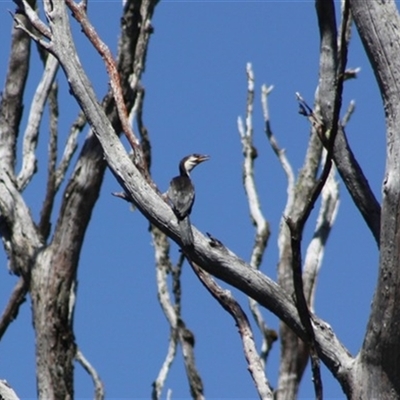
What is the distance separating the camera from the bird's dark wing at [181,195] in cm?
654

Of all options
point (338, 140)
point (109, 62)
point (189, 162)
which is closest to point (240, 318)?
point (338, 140)

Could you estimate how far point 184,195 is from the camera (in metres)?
8.04

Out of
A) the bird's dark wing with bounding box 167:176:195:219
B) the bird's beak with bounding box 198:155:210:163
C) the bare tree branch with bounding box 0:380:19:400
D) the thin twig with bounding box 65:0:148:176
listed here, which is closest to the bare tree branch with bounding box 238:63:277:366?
the bird's beak with bounding box 198:155:210:163

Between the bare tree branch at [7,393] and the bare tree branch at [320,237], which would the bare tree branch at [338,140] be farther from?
the bare tree branch at [320,237]

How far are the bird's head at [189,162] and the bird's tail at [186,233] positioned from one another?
401cm

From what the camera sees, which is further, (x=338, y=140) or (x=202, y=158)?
(x=202, y=158)

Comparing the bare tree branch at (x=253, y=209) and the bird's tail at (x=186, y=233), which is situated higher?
the bare tree branch at (x=253, y=209)

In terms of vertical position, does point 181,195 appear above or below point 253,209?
below

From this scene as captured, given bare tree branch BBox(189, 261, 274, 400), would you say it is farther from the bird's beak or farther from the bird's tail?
the bird's beak

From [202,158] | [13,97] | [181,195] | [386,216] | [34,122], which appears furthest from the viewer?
[202,158]

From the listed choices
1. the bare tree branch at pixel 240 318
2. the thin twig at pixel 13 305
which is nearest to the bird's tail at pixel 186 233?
the bare tree branch at pixel 240 318

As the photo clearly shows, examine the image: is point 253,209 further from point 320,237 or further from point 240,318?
point 240,318

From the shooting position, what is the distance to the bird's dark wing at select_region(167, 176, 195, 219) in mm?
6539

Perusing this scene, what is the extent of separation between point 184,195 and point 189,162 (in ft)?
6.96
